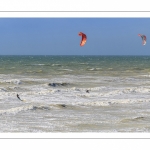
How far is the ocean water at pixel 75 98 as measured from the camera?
244 inches

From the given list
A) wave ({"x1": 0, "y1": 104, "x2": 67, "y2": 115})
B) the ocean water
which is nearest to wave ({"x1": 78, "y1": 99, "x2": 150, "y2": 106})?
the ocean water

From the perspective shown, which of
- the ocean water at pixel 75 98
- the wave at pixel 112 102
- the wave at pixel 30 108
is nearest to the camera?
the ocean water at pixel 75 98

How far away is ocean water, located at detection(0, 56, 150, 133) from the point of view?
620 cm

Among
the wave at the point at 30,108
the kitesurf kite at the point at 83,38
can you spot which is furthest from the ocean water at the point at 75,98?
the kitesurf kite at the point at 83,38

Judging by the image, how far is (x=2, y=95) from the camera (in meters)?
7.82

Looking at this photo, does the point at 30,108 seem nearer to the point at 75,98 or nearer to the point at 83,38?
the point at 75,98

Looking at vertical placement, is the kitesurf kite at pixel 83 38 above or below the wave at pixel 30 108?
above

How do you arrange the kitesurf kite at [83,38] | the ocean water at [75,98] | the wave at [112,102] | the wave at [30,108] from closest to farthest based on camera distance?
the ocean water at [75,98] → the kitesurf kite at [83,38] → the wave at [30,108] → the wave at [112,102]

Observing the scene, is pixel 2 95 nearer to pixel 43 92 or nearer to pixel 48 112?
pixel 43 92

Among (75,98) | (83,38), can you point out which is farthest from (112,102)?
(83,38)

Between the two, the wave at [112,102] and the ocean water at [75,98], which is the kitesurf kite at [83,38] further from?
the wave at [112,102]

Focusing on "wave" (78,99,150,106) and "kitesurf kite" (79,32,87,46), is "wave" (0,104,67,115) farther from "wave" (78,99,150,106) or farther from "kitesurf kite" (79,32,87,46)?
"kitesurf kite" (79,32,87,46)
